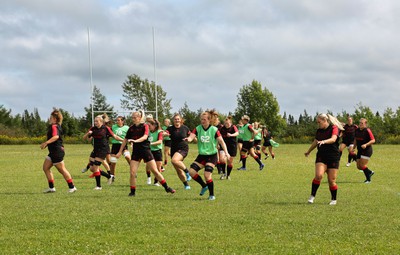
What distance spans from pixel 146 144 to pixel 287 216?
4.51 m

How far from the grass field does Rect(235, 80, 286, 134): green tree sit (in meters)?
67.3

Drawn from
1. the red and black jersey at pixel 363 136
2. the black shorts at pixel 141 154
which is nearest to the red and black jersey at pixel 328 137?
the black shorts at pixel 141 154

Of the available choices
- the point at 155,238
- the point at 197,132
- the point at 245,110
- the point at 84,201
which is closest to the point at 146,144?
the point at 197,132

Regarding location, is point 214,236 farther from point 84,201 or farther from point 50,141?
point 50,141

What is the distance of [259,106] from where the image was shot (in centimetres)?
8212

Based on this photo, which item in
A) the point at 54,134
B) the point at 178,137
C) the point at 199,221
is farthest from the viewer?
the point at 178,137

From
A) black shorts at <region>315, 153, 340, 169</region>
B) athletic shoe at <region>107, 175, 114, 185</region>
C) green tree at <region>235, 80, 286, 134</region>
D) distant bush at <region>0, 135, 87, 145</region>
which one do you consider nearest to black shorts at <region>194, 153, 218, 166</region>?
black shorts at <region>315, 153, 340, 169</region>

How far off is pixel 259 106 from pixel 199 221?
7441 cm

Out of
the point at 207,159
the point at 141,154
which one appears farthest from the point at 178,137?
the point at 207,159

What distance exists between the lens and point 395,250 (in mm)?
6562

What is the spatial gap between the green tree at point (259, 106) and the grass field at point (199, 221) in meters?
67.3

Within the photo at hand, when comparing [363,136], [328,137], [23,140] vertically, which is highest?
[328,137]

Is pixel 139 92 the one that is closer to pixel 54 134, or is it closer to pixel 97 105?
pixel 97 105

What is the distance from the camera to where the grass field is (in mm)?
6742
